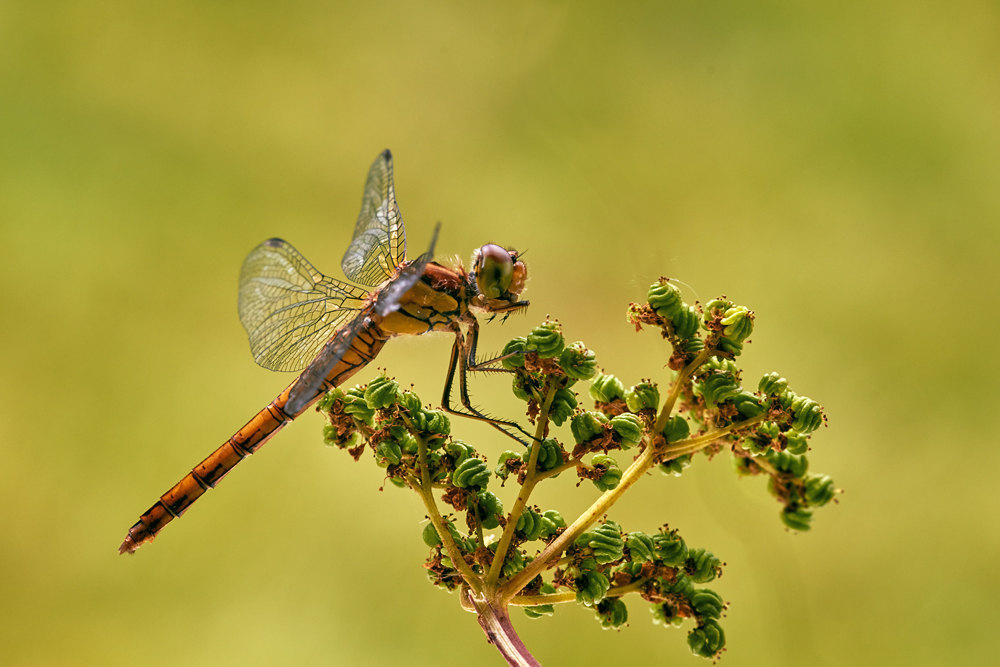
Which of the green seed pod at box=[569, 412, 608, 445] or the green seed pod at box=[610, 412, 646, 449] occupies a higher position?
the green seed pod at box=[569, 412, 608, 445]

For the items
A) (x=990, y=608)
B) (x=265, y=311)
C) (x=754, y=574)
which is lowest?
(x=990, y=608)

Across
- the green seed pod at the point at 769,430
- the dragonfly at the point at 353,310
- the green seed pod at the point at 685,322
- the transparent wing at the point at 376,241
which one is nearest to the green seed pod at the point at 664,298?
the green seed pod at the point at 685,322

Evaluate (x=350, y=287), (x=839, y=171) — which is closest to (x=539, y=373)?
(x=350, y=287)

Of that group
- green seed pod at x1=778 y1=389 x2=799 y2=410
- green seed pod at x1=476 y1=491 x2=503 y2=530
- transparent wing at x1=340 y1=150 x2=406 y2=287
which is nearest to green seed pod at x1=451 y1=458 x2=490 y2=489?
green seed pod at x1=476 y1=491 x2=503 y2=530

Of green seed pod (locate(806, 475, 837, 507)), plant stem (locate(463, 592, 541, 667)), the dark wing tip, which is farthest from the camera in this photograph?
the dark wing tip

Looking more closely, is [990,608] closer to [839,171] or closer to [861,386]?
[861,386]

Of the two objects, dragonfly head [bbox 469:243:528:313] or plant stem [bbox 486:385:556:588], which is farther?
dragonfly head [bbox 469:243:528:313]

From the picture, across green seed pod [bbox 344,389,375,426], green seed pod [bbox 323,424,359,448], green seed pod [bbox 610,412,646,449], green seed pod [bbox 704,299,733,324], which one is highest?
green seed pod [bbox 323,424,359,448]

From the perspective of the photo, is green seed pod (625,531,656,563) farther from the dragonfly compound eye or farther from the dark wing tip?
the dark wing tip
